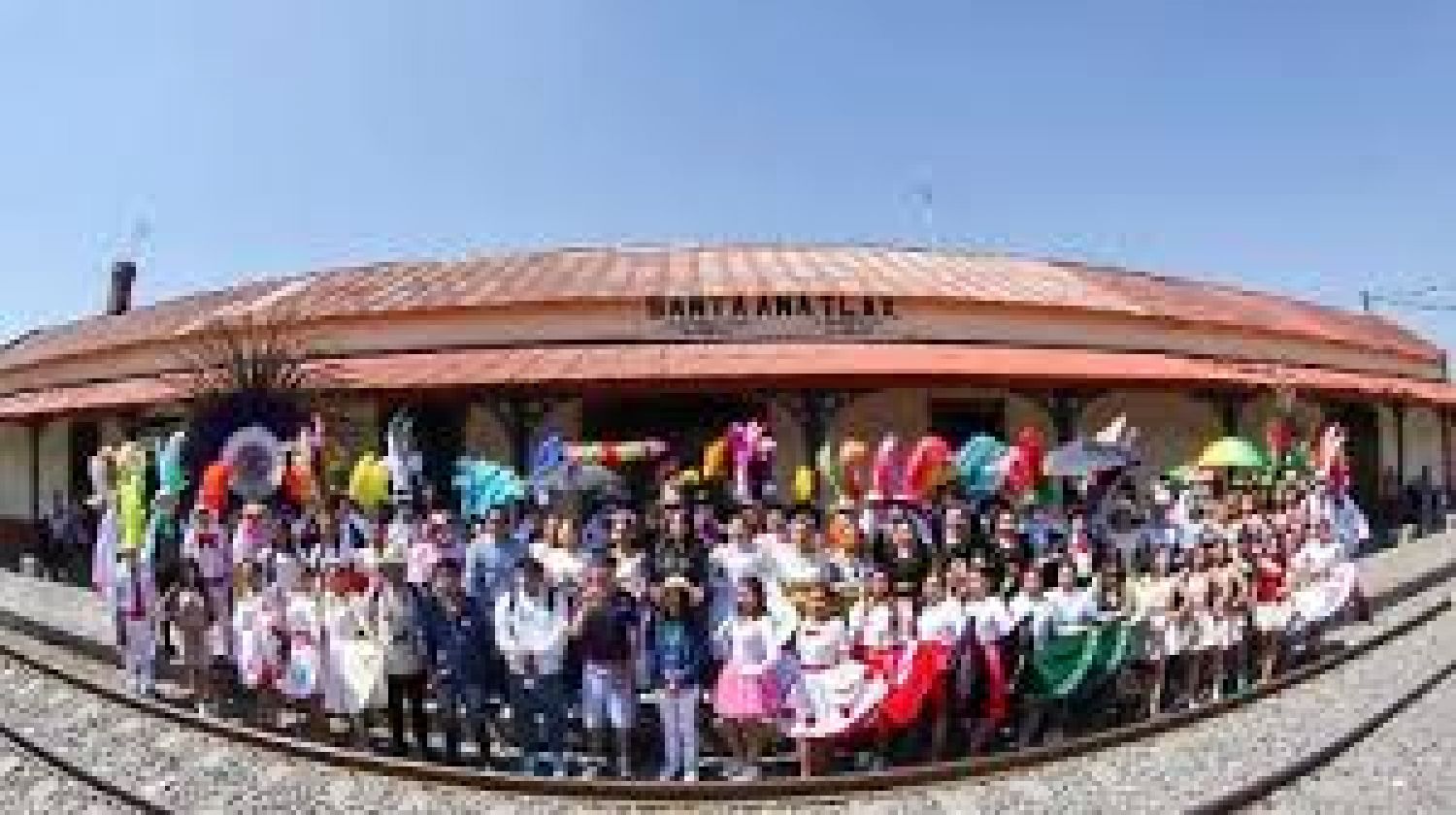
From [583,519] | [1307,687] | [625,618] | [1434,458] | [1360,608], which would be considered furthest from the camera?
Answer: [1434,458]

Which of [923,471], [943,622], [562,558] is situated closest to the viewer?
[943,622]

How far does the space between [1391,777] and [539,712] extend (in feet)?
18.4

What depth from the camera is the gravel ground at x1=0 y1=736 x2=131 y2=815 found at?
926 cm

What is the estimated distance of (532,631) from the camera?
9.89m

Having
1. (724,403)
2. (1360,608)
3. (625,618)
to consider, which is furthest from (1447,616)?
(625,618)

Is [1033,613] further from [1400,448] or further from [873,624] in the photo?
[1400,448]

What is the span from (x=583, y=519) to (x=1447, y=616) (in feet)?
32.3

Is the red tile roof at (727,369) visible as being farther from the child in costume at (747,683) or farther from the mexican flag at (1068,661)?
the child in costume at (747,683)

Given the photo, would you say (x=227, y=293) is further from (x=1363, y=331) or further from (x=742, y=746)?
(x=1363, y=331)

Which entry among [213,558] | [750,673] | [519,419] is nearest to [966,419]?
[519,419]

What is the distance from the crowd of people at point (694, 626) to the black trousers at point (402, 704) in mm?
17

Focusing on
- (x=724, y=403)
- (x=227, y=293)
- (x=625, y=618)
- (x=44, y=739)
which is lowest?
(x=44, y=739)

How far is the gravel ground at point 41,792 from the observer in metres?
9.26

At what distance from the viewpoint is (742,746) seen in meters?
9.67
